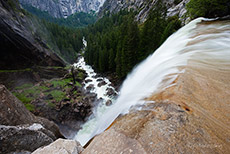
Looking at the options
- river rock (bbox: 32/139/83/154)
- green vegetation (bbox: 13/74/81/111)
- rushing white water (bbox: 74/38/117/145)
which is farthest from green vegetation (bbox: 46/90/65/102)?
river rock (bbox: 32/139/83/154)

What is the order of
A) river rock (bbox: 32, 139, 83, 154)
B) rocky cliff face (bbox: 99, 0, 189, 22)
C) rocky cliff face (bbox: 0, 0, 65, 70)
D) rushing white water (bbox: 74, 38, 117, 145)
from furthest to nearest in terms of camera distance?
rocky cliff face (bbox: 99, 0, 189, 22) < rocky cliff face (bbox: 0, 0, 65, 70) < rushing white water (bbox: 74, 38, 117, 145) < river rock (bbox: 32, 139, 83, 154)

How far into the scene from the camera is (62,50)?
38.8 m

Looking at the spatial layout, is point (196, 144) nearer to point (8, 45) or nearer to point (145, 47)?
point (145, 47)

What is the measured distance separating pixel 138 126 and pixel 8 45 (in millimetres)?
24255

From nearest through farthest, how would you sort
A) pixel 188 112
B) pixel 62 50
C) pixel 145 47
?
pixel 188 112, pixel 145 47, pixel 62 50

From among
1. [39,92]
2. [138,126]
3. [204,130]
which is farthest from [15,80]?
[204,130]

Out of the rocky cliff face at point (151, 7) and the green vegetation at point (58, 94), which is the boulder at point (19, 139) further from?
the rocky cliff face at point (151, 7)

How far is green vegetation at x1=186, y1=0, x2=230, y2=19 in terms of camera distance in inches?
386

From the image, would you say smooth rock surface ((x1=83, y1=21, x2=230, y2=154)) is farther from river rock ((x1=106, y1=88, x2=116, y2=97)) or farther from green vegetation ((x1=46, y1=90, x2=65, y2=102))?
green vegetation ((x1=46, y1=90, x2=65, y2=102))

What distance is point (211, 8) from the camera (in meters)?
10.5

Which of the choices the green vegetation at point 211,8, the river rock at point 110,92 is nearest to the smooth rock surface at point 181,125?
the green vegetation at point 211,8

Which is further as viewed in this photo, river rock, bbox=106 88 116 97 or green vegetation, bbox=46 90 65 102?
river rock, bbox=106 88 116 97

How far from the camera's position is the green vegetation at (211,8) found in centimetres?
980

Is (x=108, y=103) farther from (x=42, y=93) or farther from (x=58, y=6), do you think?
(x=58, y=6)
